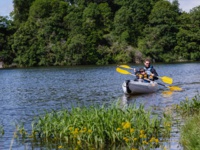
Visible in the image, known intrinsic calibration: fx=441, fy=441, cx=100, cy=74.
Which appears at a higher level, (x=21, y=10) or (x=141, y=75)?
(x=21, y=10)

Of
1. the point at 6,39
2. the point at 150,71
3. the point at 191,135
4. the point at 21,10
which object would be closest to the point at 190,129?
the point at 191,135

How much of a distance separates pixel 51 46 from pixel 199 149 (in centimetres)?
7538

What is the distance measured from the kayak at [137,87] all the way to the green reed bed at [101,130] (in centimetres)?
1211

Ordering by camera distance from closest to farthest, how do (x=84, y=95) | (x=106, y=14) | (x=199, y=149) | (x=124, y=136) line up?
(x=199, y=149), (x=124, y=136), (x=84, y=95), (x=106, y=14)

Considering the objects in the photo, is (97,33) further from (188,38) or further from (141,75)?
(141,75)

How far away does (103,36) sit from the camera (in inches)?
3455

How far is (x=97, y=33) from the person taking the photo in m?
86.8

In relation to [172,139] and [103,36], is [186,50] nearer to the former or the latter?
[103,36]

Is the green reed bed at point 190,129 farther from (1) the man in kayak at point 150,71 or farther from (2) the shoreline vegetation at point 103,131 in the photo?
(1) the man in kayak at point 150,71

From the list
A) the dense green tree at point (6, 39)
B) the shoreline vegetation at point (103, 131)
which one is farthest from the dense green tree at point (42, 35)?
the shoreline vegetation at point (103, 131)

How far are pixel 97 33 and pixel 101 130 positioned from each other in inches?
2990

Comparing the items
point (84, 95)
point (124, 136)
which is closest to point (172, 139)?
point (124, 136)

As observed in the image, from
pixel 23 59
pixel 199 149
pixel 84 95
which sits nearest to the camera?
pixel 199 149

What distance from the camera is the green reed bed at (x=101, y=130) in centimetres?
1141
